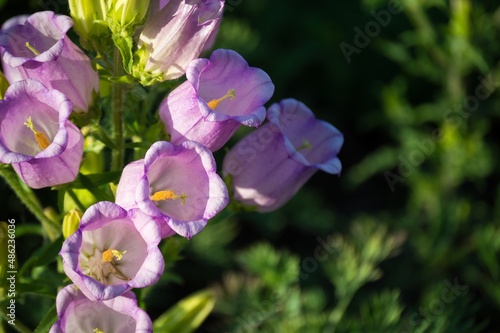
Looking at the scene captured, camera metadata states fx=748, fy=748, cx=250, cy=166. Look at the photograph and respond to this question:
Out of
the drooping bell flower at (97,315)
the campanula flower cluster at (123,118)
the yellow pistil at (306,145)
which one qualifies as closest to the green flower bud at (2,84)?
the campanula flower cluster at (123,118)

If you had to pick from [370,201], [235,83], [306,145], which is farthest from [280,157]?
[370,201]

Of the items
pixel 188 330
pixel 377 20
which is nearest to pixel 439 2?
pixel 377 20

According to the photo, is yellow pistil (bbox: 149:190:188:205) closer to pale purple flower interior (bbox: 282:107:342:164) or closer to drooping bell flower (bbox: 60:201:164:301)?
drooping bell flower (bbox: 60:201:164:301)

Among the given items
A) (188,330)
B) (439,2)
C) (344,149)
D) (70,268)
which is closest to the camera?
Result: (70,268)

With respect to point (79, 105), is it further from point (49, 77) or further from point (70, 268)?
point (70, 268)

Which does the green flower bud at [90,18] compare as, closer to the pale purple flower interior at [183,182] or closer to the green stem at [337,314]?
the pale purple flower interior at [183,182]

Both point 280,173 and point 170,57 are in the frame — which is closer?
point 170,57
